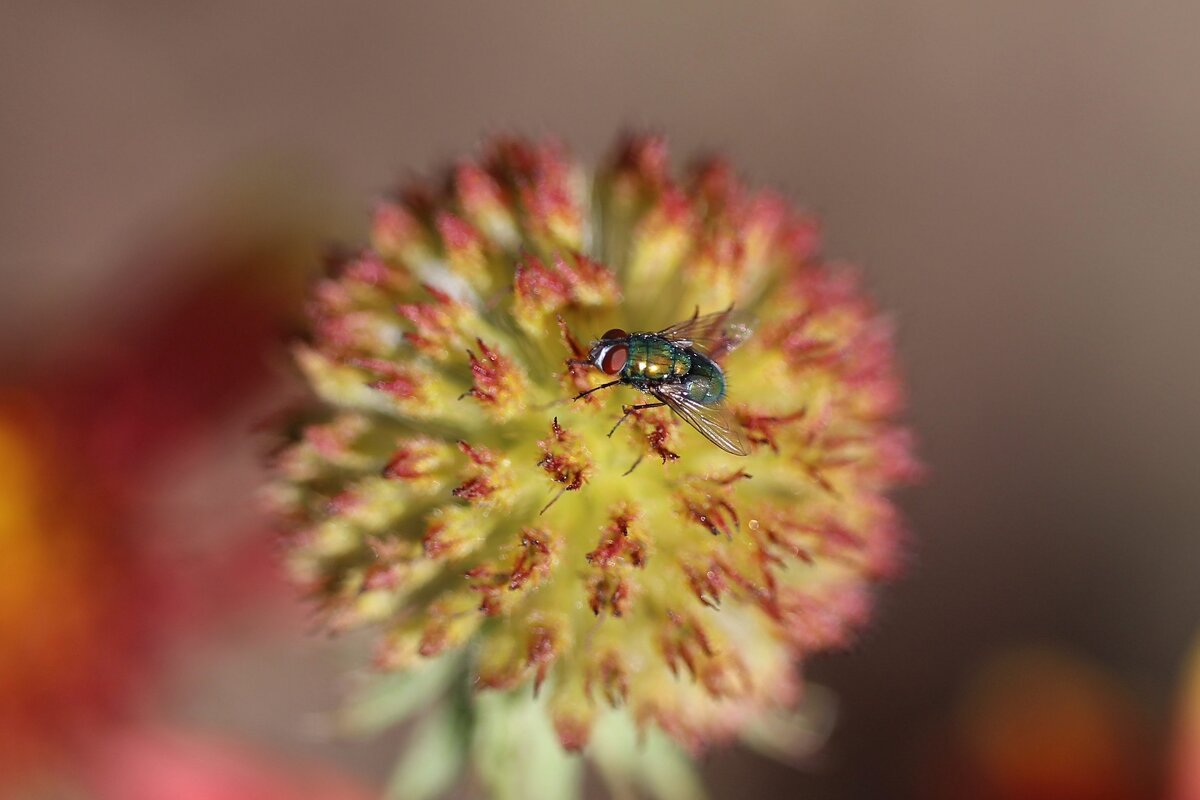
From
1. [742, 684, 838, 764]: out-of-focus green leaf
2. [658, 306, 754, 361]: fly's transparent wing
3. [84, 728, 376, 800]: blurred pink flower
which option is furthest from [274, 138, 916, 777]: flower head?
[84, 728, 376, 800]: blurred pink flower

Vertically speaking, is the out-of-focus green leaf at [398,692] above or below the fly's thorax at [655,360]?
below

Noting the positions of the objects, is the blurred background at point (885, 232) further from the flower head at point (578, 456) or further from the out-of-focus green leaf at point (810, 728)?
the flower head at point (578, 456)

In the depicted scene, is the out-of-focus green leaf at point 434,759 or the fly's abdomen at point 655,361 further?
the out-of-focus green leaf at point 434,759

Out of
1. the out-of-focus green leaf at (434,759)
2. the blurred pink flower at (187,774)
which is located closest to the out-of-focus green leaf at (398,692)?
the out-of-focus green leaf at (434,759)

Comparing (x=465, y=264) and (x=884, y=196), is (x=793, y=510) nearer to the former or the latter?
(x=465, y=264)

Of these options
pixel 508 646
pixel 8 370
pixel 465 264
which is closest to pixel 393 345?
pixel 465 264

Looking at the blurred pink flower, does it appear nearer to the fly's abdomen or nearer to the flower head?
the flower head
